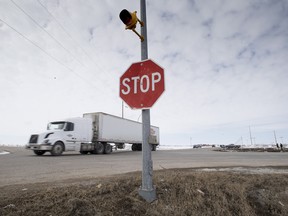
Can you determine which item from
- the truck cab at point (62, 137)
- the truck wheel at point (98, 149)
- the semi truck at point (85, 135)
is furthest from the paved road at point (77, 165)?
the truck wheel at point (98, 149)

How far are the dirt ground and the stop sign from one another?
1582 mm

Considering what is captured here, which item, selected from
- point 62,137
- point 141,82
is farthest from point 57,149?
point 141,82

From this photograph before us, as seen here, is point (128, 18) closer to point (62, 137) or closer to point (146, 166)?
point (146, 166)

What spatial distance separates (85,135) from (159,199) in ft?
49.9

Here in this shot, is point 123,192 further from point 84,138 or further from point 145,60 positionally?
point 84,138

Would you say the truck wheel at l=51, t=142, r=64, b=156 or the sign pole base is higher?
the truck wheel at l=51, t=142, r=64, b=156

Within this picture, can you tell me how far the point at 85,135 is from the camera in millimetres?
17438

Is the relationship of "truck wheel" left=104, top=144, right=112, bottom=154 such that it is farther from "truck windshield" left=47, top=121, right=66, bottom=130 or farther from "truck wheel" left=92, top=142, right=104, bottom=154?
"truck windshield" left=47, top=121, right=66, bottom=130

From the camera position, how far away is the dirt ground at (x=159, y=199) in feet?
9.35

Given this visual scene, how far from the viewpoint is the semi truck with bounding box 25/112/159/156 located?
14.6m

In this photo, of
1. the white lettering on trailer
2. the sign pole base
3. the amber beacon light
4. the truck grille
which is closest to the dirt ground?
the sign pole base

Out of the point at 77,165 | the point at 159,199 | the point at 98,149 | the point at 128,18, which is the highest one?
the point at 128,18

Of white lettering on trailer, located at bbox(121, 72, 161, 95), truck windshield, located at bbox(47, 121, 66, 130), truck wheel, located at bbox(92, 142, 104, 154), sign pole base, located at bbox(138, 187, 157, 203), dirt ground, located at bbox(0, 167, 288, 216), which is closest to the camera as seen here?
dirt ground, located at bbox(0, 167, 288, 216)

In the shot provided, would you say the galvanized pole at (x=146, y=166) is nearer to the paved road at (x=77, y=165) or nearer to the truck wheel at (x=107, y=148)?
the paved road at (x=77, y=165)
